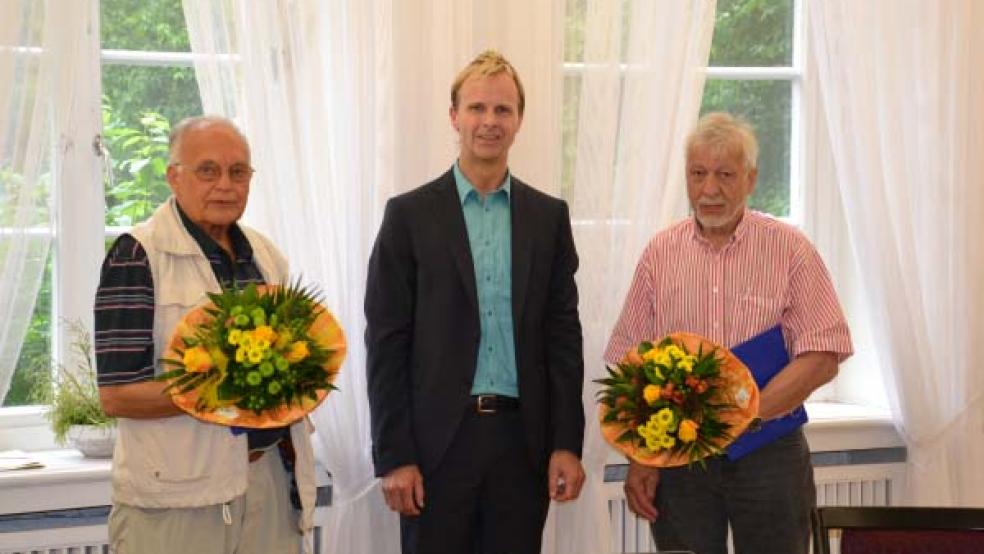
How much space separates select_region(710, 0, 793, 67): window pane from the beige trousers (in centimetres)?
238

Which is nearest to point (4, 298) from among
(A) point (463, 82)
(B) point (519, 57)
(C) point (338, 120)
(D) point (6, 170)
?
(D) point (6, 170)

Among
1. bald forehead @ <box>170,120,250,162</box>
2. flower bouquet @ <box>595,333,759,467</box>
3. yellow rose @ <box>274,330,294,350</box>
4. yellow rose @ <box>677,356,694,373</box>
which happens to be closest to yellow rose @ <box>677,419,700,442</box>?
flower bouquet @ <box>595,333,759,467</box>

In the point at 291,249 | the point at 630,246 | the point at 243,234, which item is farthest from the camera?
the point at 630,246

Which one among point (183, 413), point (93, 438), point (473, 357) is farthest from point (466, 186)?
point (93, 438)

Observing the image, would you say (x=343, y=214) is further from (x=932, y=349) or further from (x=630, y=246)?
(x=932, y=349)

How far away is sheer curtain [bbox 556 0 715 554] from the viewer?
3.78 m

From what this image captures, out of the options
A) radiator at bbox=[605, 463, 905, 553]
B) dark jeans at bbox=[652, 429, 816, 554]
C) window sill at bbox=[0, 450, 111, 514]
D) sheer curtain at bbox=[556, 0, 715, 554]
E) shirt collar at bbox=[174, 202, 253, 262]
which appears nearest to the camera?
shirt collar at bbox=[174, 202, 253, 262]

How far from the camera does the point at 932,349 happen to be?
418cm

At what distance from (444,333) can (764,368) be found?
78cm

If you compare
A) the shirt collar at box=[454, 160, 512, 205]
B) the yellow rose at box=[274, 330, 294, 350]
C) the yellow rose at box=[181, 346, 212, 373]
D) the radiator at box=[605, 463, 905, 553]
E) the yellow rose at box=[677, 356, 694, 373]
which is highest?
the shirt collar at box=[454, 160, 512, 205]

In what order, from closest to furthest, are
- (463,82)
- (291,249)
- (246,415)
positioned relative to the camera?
(246,415) → (463,82) → (291,249)

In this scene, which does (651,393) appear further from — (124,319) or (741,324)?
(124,319)

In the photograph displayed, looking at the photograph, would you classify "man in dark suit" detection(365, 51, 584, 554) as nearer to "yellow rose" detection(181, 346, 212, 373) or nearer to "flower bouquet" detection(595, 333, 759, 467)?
"flower bouquet" detection(595, 333, 759, 467)

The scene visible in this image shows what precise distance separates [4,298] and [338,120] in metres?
1.01
